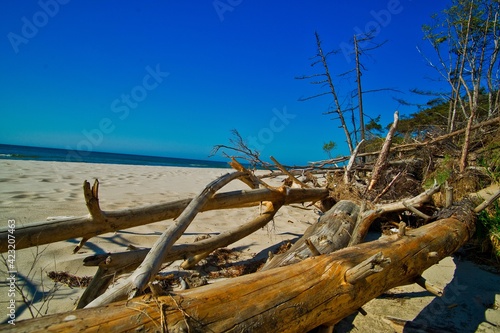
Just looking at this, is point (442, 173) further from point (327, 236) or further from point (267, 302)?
point (267, 302)

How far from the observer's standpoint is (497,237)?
10.6 ft

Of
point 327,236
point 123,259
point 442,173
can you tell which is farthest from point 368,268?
point 442,173

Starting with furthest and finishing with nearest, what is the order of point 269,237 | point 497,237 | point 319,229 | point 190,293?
point 269,237 < point 497,237 < point 319,229 < point 190,293

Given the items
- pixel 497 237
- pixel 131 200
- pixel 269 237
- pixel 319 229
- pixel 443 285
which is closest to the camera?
pixel 443 285

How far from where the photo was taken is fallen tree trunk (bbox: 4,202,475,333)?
41.6 inches

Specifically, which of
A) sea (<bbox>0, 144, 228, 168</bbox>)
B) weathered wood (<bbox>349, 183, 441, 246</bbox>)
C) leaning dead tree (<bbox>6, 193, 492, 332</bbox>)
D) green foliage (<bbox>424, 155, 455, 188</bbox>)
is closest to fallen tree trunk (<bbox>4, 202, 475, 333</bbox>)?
leaning dead tree (<bbox>6, 193, 492, 332</bbox>)

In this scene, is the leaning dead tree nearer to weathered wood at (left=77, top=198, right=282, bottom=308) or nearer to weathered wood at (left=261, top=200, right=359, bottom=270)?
weathered wood at (left=261, top=200, right=359, bottom=270)

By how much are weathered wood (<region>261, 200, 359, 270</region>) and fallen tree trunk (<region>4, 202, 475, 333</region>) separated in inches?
20.1

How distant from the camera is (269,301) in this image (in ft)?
4.30

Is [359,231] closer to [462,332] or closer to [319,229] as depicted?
[319,229]

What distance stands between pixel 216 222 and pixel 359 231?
236cm

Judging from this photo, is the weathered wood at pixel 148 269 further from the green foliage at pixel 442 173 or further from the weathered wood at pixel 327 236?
the green foliage at pixel 442 173

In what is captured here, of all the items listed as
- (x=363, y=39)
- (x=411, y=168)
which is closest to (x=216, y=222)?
(x=411, y=168)

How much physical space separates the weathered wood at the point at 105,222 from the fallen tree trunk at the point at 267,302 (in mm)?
1122
